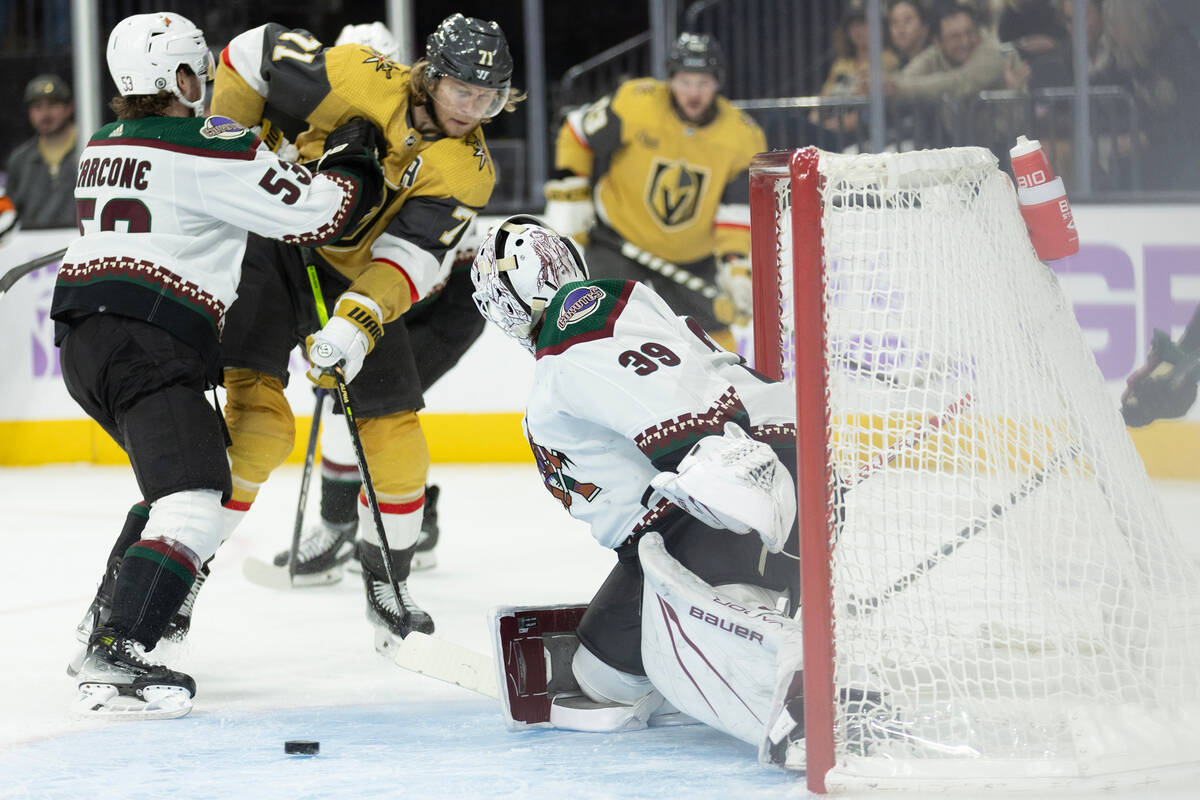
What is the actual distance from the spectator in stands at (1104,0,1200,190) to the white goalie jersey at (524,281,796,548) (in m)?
3.18

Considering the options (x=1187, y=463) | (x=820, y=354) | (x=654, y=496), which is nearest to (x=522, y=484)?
(x=1187, y=463)

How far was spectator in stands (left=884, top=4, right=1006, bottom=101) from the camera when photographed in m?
5.24

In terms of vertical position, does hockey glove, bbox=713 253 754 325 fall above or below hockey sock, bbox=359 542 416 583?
above

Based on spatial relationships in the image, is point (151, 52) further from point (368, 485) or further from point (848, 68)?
point (848, 68)

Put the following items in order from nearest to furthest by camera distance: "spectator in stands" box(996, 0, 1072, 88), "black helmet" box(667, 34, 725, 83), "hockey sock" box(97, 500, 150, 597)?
"hockey sock" box(97, 500, 150, 597) → "black helmet" box(667, 34, 725, 83) → "spectator in stands" box(996, 0, 1072, 88)

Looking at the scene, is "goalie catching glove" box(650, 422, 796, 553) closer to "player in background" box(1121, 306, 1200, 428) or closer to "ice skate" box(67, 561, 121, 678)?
"ice skate" box(67, 561, 121, 678)

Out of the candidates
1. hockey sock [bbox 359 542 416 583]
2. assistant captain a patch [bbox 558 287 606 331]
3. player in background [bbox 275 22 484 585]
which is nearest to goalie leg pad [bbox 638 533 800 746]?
assistant captain a patch [bbox 558 287 606 331]

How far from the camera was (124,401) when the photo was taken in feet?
7.93

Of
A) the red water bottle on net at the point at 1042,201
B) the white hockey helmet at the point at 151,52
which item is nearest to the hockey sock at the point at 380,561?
the white hockey helmet at the point at 151,52

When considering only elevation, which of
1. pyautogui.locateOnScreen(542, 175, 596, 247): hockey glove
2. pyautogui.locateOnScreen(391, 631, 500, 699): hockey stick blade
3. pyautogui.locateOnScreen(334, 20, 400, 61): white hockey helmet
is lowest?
pyautogui.locateOnScreen(391, 631, 500, 699): hockey stick blade

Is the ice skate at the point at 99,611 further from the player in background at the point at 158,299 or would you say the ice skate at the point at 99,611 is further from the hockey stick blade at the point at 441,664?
the hockey stick blade at the point at 441,664

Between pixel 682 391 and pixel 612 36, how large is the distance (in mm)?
4480

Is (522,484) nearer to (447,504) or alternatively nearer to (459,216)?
(447,504)

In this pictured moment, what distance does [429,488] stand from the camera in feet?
12.5
